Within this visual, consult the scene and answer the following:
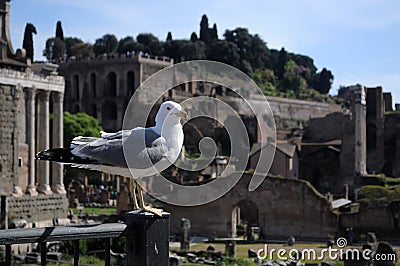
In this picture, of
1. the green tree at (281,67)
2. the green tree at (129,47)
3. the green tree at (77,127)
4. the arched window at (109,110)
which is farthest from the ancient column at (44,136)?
the green tree at (281,67)

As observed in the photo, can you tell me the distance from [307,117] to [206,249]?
155ft

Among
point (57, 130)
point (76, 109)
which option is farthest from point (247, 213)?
point (76, 109)

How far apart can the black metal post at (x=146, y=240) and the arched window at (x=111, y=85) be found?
63.0m

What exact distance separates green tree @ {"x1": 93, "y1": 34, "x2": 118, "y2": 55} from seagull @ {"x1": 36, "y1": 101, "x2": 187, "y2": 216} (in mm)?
85572

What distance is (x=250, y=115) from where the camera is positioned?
56312 mm

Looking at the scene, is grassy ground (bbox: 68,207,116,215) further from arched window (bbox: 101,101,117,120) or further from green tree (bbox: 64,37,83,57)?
green tree (bbox: 64,37,83,57)

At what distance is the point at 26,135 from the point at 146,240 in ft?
93.4

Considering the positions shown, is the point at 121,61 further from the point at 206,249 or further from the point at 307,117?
the point at 206,249

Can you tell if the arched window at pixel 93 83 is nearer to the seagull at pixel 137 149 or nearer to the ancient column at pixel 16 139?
the ancient column at pixel 16 139

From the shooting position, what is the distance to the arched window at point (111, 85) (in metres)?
65.8

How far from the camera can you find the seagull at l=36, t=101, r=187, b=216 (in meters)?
3.87

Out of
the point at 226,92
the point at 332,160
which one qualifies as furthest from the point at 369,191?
the point at 226,92

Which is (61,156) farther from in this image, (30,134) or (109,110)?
(109,110)

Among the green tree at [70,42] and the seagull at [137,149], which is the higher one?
the green tree at [70,42]
